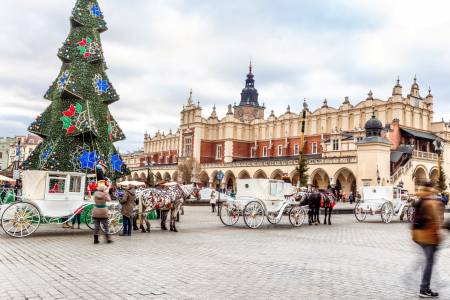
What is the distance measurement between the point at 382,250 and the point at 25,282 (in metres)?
7.36

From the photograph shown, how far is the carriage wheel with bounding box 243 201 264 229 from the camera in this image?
1425 cm

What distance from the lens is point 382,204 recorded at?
1858 cm

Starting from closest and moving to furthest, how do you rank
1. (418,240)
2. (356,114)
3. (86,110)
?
(418,240) → (86,110) → (356,114)

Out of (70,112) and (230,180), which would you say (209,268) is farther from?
(230,180)

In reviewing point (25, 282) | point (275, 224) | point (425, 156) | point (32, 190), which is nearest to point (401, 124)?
point (425, 156)

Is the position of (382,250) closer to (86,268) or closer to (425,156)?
(86,268)

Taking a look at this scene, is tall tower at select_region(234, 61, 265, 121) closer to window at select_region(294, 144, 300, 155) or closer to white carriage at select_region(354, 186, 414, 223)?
window at select_region(294, 144, 300, 155)

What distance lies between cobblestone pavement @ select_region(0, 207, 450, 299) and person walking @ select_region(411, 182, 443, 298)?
285mm

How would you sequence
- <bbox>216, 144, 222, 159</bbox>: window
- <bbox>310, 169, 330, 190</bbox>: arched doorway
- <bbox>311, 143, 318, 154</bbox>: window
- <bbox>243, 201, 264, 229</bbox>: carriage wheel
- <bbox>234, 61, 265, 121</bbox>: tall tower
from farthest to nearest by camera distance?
<bbox>234, 61, 265, 121</bbox>: tall tower
<bbox>216, 144, 222, 159</bbox>: window
<bbox>311, 143, 318, 154</bbox>: window
<bbox>310, 169, 330, 190</bbox>: arched doorway
<bbox>243, 201, 264, 229</bbox>: carriage wheel

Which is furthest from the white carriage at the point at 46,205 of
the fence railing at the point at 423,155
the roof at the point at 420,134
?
the roof at the point at 420,134

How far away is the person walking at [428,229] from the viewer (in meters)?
5.63

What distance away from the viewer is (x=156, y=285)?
5.85 metres

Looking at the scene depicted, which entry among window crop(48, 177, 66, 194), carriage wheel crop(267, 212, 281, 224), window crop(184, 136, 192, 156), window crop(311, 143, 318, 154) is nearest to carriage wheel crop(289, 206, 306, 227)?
carriage wheel crop(267, 212, 281, 224)

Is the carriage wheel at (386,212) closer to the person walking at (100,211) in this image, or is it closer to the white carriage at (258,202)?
the white carriage at (258,202)
